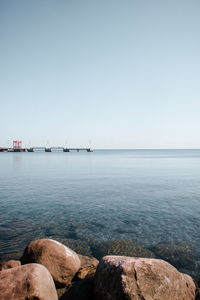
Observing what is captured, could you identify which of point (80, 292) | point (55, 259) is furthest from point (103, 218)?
point (80, 292)

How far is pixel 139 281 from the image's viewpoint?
13.7 ft

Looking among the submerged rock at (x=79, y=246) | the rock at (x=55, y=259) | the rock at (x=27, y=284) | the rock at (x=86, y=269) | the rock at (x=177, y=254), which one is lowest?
the rock at (x=177, y=254)

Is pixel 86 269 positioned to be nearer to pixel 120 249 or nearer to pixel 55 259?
pixel 55 259

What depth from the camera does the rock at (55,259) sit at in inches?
217

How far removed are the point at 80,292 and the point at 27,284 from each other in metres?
1.65

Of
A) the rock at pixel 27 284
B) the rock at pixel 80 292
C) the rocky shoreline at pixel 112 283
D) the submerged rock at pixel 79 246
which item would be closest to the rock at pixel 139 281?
the rocky shoreline at pixel 112 283

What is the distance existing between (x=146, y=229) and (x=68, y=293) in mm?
6106

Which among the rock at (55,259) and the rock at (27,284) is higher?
the rock at (27,284)

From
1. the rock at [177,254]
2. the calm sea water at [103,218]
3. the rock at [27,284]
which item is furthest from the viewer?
the calm sea water at [103,218]

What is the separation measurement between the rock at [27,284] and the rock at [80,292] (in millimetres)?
805

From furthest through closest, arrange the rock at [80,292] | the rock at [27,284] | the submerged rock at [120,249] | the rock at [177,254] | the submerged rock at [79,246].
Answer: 1. the submerged rock at [79,246]
2. the submerged rock at [120,249]
3. the rock at [177,254]
4. the rock at [80,292]
5. the rock at [27,284]

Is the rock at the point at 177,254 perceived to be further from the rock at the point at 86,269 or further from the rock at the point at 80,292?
the rock at the point at 80,292

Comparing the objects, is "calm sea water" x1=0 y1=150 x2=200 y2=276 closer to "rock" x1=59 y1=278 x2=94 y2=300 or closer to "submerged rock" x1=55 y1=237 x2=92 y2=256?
"submerged rock" x1=55 y1=237 x2=92 y2=256

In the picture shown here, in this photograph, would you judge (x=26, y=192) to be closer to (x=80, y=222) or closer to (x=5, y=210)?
(x=5, y=210)
